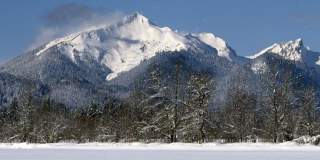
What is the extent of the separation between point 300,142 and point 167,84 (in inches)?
658

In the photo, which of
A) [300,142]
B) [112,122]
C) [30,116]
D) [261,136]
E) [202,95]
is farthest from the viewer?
[112,122]

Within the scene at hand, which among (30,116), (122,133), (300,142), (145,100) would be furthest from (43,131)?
(300,142)

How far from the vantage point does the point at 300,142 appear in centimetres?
5316

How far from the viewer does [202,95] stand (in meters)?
63.4

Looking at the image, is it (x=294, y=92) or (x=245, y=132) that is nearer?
(x=294, y=92)

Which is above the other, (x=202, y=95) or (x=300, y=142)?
(x=202, y=95)

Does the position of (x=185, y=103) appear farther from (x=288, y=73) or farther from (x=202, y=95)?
(x=288, y=73)

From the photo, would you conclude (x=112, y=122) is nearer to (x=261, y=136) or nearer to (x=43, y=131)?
(x=43, y=131)

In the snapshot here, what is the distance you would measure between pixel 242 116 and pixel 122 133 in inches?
650

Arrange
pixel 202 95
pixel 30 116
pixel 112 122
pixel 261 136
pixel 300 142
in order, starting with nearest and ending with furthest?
1. pixel 300 142
2. pixel 202 95
3. pixel 261 136
4. pixel 30 116
5. pixel 112 122

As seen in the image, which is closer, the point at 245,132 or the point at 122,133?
the point at 245,132

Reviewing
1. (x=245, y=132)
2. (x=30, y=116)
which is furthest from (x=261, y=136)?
(x=30, y=116)

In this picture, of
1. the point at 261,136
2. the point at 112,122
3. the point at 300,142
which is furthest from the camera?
the point at 112,122

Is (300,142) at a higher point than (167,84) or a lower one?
lower
